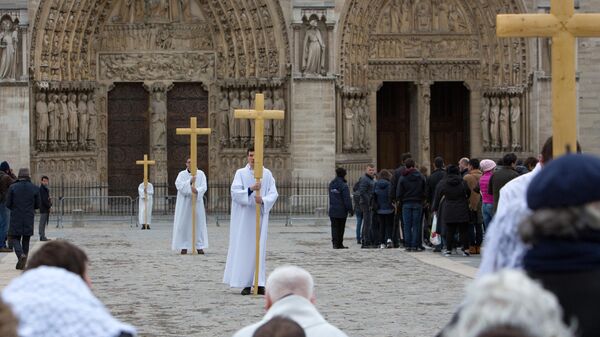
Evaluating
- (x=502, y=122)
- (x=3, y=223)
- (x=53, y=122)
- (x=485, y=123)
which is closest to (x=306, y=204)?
Result: (x=485, y=123)

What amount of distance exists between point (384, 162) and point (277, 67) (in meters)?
5.18

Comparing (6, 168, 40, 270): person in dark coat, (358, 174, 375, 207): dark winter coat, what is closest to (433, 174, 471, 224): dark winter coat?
(358, 174, 375, 207): dark winter coat

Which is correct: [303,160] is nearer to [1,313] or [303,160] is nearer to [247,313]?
[247,313]

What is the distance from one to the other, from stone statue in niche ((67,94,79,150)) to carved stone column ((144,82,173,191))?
7.08 feet

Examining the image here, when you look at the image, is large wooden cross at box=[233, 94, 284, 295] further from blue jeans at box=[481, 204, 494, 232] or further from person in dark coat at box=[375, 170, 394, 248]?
person in dark coat at box=[375, 170, 394, 248]

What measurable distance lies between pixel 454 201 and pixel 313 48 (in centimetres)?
1281

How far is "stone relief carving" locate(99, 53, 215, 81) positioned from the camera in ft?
116

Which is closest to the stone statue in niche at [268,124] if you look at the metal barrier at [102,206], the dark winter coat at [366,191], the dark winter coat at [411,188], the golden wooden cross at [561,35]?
the metal barrier at [102,206]

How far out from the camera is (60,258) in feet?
17.5

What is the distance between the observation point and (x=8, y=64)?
1297 inches

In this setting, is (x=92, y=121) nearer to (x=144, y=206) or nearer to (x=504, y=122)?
(x=144, y=206)

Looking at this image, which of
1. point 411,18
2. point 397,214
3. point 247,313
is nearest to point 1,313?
point 247,313

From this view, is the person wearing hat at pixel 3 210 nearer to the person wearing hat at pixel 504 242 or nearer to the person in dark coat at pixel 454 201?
the person in dark coat at pixel 454 201

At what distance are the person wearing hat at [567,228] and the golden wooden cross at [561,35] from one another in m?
2.32
